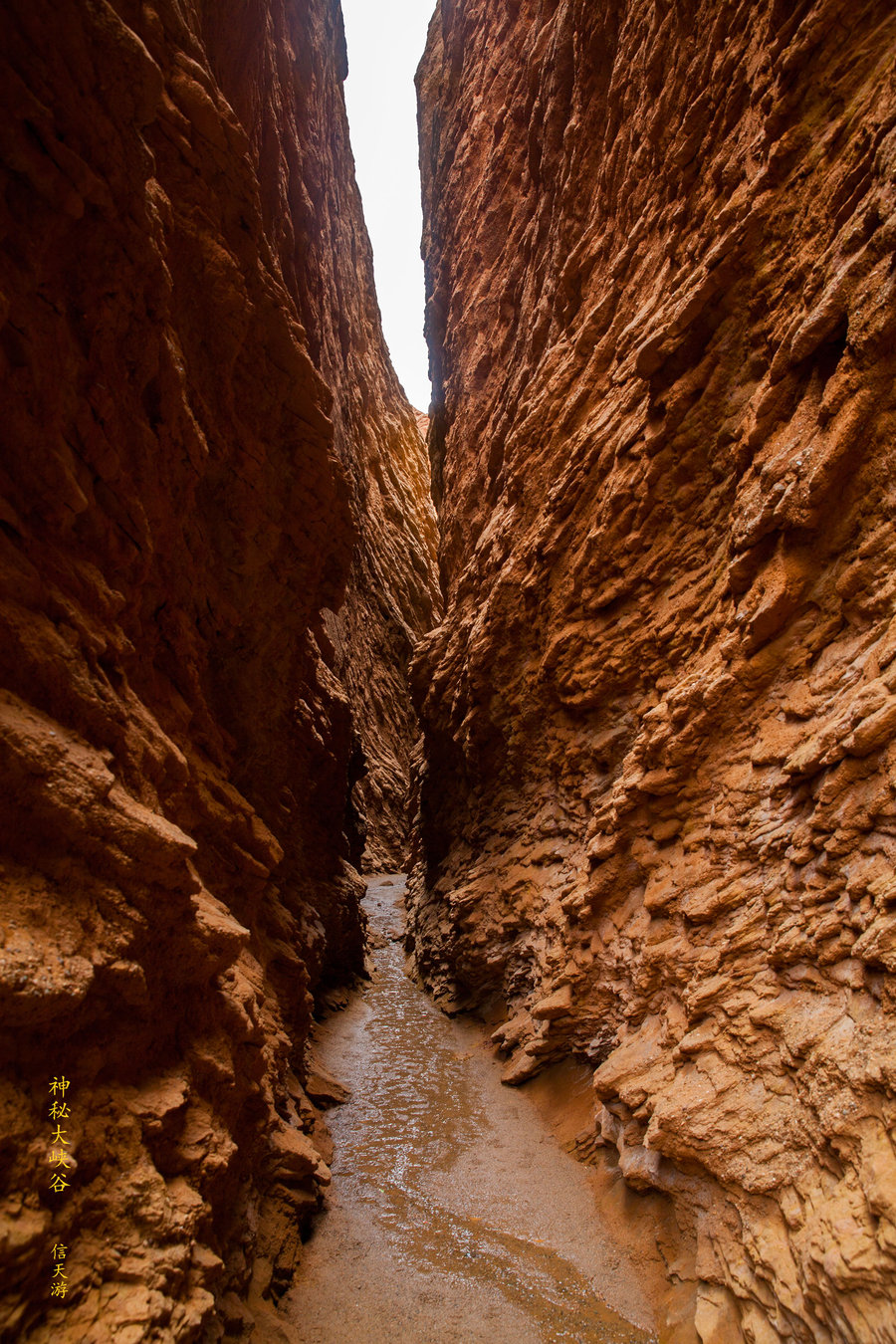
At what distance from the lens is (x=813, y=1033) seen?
2.93 meters

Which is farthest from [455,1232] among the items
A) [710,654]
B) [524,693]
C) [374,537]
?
[374,537]

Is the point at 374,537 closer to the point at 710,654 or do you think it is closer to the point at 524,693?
the point at 524,693

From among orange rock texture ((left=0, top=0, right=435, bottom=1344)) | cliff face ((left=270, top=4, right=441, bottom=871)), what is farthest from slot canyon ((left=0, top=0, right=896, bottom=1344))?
cliff face ((left=270, top=4, right=441, bottom=871))

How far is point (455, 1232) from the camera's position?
14.5ft

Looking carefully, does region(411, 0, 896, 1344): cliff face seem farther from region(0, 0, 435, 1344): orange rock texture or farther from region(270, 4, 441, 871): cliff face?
region(270, 4, 441, 871): cliff face

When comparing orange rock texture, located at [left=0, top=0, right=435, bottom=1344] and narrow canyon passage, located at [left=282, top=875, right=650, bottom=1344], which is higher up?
orange rock texture, located at [left=0, top=0, right=435, bottom=1344]

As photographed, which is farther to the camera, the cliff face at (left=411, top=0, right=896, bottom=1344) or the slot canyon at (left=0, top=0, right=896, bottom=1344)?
the cliff face at (left=411, top=0, right=896, bottom=1344)

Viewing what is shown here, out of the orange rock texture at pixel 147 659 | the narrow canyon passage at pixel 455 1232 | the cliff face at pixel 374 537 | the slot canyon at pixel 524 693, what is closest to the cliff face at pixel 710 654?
the slot canyon at pixel 524 693

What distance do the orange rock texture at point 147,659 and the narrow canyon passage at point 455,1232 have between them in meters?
0.42

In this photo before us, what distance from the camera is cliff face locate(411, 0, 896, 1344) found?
9.71 ft

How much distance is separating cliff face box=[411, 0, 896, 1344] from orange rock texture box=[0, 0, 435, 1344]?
96.8 inches

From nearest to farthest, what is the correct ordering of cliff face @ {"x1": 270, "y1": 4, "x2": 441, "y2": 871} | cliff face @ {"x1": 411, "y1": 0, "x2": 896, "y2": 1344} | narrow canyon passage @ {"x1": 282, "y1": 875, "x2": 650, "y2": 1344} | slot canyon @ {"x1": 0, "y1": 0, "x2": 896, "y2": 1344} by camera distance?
slot canyon @ {"x1": 0, "y1": 0, "x2": 896, "y2": 1344} < cliff face @ {"x1": 411, "y1": 0, "x2": 896, "y2": 1344} < narrow canyon passage @ {"x1": 282, "y1": 875, "x2": 650, "y2": 1344} < cliff face @ {"x1": 270, "y1": 4, "x2": 441, "y2": 871}

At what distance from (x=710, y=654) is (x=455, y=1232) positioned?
442 cm

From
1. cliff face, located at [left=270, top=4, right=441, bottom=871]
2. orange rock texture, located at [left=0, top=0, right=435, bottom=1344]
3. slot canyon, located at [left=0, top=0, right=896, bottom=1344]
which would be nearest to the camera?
orange rock texture, located at [left=0, top=0, right=435, bottom=1344]
